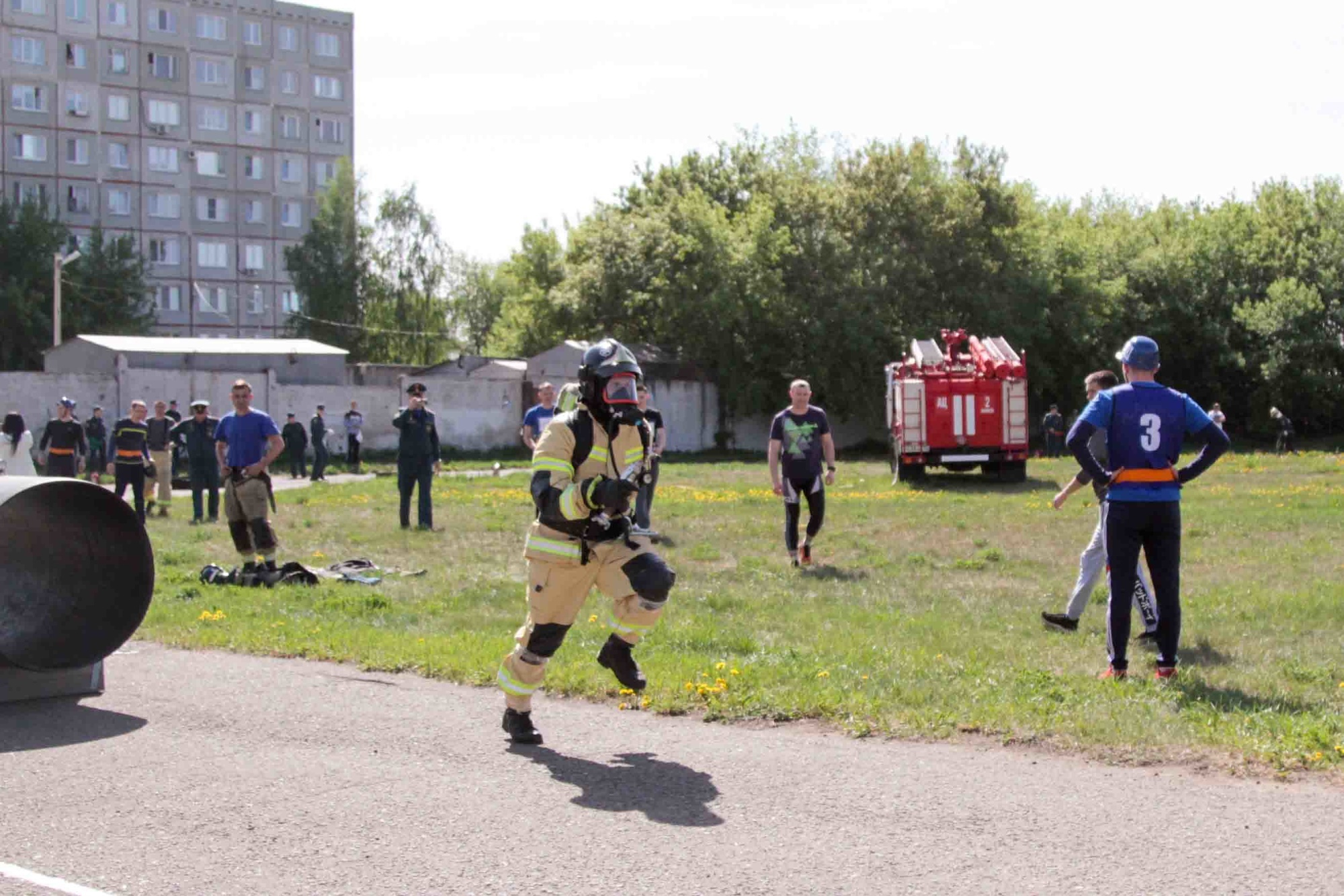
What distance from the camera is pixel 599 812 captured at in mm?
5609

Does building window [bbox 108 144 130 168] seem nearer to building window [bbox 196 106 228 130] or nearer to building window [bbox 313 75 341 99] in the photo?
building window [bbox 196 106 228 130]

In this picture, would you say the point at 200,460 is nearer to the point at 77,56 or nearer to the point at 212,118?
the point at 77,56

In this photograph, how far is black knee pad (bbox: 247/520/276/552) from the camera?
12.8 metres

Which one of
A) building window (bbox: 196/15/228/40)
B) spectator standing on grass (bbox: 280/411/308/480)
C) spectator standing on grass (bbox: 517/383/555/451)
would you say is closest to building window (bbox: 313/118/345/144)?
building window (bbox: 196/15/228/40)

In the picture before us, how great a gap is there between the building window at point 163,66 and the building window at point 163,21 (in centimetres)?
120

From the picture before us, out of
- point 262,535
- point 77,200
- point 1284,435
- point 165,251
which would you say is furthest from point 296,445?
point 165,251

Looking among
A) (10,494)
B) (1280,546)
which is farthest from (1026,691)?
(1280,546)

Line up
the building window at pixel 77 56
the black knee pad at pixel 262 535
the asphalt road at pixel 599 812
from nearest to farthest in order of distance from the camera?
the asphalt road at pixel 599 812, the black knee pad at pixel 262 535, the building window at pixel 77 56

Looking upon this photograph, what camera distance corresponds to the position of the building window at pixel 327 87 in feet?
262

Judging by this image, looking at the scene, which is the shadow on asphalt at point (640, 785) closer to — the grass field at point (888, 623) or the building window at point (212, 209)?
the grass field at point (888, 623)

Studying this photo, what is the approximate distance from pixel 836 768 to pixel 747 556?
9.04 meters

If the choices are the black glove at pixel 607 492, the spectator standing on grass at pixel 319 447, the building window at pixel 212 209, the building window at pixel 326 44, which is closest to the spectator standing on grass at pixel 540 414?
the black glove at pixel 607 492

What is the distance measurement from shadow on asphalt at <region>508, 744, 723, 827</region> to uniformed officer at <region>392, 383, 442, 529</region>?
36.5 feet

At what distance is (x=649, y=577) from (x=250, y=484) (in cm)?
720
